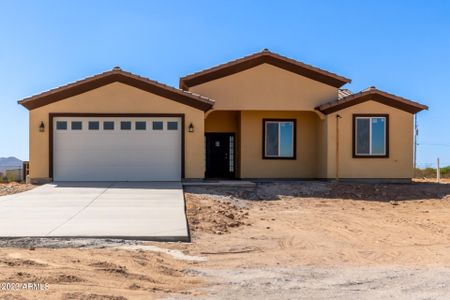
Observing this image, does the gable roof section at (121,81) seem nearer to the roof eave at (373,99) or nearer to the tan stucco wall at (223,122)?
the tan stucco wall at (223,122)

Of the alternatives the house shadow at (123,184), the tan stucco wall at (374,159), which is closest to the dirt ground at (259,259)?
the house shadow at (123,184)

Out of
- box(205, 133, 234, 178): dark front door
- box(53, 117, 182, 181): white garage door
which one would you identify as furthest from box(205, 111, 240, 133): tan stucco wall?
box(53, 117, 182, 181): white garage door

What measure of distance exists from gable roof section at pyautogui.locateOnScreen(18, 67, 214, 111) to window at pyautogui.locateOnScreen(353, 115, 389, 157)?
240 inches

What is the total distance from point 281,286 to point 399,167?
1595 centimetres

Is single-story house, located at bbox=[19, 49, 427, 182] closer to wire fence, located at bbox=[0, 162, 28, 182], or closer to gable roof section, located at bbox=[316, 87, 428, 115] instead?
gable roof section, located at bbox=[316, 87, 428, 115]

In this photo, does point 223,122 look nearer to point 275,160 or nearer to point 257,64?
point 275,160

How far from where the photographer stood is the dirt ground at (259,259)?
684cm

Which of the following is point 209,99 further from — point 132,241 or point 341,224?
point 132,241

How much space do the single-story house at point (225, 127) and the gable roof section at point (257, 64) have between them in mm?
41

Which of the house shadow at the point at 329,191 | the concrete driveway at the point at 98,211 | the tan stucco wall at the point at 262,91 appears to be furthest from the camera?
the tan stucco wall at the point at 262,91

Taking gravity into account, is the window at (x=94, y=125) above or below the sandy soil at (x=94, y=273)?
above

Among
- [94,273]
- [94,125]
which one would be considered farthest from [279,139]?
[94,273]

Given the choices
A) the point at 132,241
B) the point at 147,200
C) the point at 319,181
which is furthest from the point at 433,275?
the point at 319,181

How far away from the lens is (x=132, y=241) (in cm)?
1020
